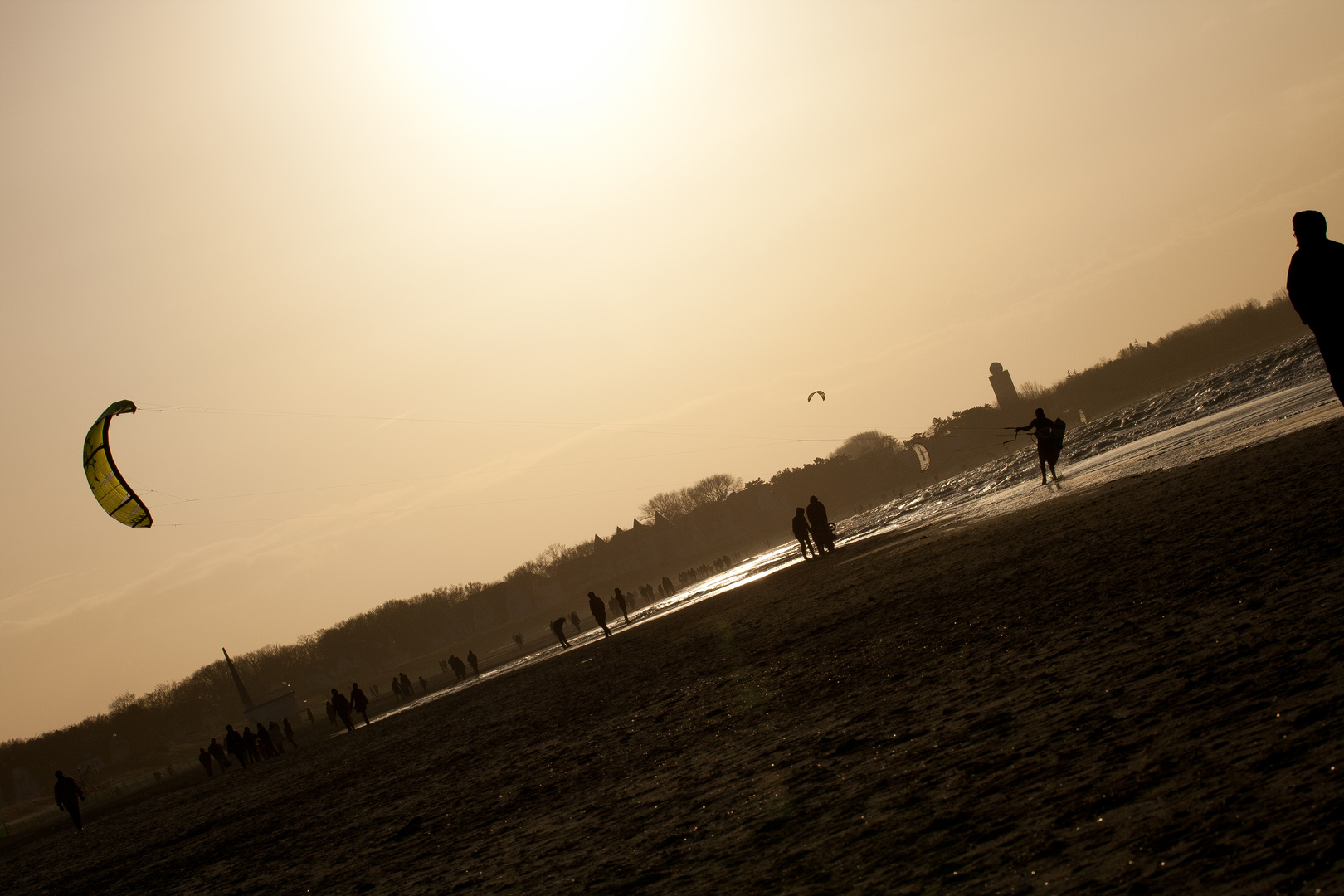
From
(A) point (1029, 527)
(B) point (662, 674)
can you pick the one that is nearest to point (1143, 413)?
(A) point (1029, 527)

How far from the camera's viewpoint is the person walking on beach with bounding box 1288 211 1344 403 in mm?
5719

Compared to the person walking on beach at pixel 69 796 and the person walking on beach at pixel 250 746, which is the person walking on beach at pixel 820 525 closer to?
the person walking on beach at pixel 250 746

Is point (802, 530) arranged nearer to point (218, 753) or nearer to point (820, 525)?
point (820, 525)

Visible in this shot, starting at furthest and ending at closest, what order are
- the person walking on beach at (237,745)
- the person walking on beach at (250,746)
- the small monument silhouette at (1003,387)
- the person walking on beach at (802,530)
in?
the small monument silhouette at (1003,387)
the person walking on beach at (250,746)
the person walking on beach at (237,745)
the person walking on beach at (802,530)

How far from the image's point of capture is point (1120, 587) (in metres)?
7.10

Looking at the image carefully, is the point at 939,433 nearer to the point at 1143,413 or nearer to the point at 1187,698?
the point at 1143,413

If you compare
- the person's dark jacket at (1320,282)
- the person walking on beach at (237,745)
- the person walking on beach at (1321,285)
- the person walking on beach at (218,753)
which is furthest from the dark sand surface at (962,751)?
the person walking on beach at (218,753)

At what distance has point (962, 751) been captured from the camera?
459 centimetres

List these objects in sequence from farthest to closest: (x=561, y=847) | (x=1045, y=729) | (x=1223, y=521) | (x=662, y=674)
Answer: (x=662, y=674), (x=1223, y=521), (x=561, y=847), (x=1045, y=729)

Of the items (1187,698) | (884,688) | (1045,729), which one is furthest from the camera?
(884,688)

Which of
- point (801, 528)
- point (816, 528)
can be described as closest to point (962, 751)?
point (816, 528)

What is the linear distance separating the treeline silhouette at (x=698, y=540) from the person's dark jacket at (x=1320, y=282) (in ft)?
340

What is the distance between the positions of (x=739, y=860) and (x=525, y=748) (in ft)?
23.3

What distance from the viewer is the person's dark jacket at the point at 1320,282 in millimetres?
5703
